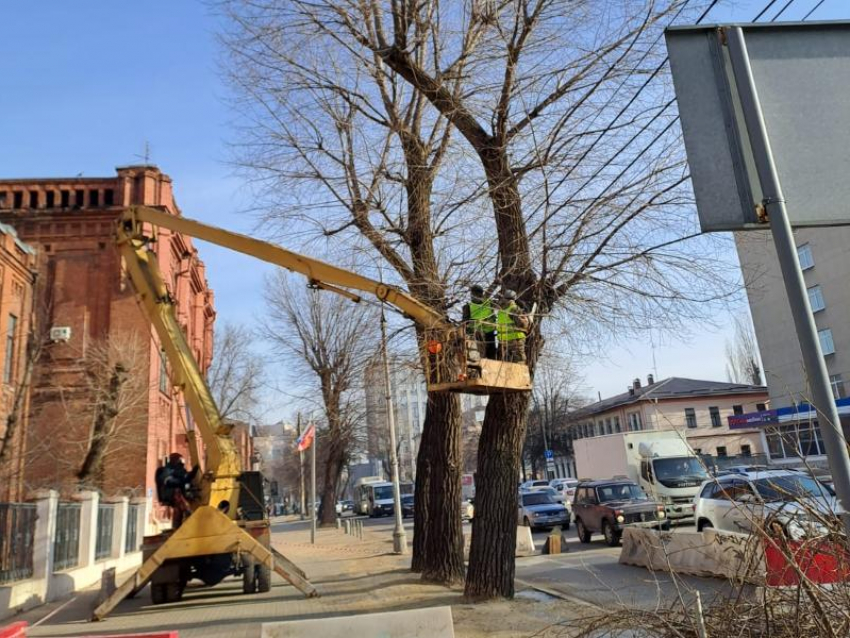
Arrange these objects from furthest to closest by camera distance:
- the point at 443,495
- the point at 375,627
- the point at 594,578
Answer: the point at 594,578
the point at 443,495
the point at 375,627

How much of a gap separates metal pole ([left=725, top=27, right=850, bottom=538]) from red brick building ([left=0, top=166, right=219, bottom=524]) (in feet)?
77.5

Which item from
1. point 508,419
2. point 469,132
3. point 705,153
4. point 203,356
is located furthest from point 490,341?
point 203,356

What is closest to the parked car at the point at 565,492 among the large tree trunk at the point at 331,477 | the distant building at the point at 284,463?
the large tree trunk at the point at 331,477

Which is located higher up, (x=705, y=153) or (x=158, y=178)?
(x=158, y=178)

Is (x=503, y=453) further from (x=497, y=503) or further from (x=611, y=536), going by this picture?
(x=611, y=536)

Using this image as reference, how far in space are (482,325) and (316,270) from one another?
3746 mm

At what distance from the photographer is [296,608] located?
1158 centimetres

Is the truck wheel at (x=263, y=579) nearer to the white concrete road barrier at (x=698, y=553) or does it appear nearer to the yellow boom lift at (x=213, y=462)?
Answer: the yellow boom lift at (x=213, y=462)

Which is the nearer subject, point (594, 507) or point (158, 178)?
point (594, 507)

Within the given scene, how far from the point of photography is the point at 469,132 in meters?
11.1

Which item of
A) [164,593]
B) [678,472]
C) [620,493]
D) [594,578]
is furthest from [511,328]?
[678,472]

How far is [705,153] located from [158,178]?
29.5 metres

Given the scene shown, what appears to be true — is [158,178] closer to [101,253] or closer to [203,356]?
[101,253]

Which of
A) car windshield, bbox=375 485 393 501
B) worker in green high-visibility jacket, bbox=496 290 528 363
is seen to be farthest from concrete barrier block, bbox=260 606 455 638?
car windshield, bbox=375 485 393 501
